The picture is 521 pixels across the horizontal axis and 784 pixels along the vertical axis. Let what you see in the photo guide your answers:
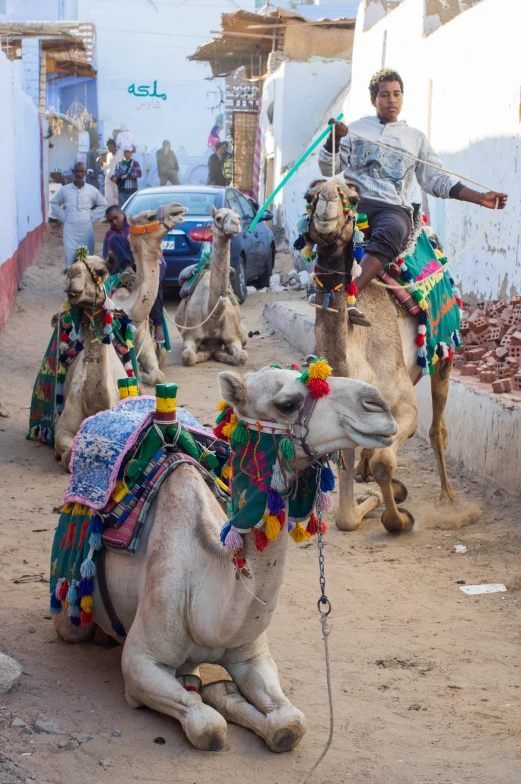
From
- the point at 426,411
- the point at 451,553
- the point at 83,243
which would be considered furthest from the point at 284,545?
the point at 83,243

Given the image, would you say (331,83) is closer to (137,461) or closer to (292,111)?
(292,111)

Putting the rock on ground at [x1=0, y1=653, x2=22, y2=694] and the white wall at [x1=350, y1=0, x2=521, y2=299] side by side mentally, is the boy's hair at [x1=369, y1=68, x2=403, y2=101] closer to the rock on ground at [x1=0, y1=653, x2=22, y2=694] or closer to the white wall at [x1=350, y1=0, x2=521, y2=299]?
the white wall at [x1=350, y1=0, x2=521, y2=299]

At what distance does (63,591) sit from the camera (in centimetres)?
412

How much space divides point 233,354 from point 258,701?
864 cm

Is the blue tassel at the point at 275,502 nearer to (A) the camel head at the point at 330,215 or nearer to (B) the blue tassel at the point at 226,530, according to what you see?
(B) the blue tassel at the point at 226,530

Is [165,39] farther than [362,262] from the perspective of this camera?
Yes

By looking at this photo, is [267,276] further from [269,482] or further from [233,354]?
[269,482]

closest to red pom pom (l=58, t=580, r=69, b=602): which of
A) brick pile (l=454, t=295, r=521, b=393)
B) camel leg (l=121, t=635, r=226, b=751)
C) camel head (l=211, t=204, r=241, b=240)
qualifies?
camel leg (l=121, t=635, r=226, b=751)

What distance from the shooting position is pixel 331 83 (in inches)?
960

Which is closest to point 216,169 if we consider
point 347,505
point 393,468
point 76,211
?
point 76,211

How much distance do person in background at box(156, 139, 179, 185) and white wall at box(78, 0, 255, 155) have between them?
28.4ft

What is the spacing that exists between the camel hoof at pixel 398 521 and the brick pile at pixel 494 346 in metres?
1.61

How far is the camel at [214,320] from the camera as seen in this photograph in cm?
1166

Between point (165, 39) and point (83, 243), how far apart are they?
29.6 meters
